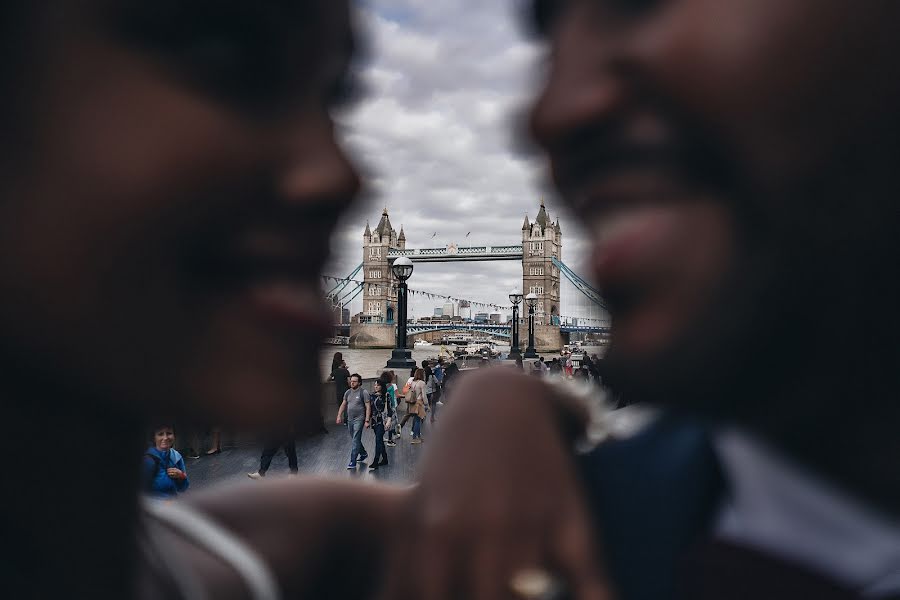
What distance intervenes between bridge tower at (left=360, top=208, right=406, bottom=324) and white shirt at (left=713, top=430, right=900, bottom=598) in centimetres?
6145

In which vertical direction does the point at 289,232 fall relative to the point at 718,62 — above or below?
below

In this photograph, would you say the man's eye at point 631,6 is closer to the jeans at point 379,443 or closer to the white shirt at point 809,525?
the white shirt at point 809,525

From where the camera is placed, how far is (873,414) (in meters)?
0.65

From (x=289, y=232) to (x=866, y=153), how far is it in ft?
1.78

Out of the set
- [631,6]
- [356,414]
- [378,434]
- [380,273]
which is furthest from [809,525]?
[380,273]

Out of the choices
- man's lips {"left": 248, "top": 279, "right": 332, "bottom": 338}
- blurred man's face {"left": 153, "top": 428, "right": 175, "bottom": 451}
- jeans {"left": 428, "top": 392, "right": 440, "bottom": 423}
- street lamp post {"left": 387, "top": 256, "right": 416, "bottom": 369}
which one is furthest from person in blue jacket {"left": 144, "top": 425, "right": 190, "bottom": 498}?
street lamp post {"left": 387, "top": 256, "right": 416, "bottom": 369}

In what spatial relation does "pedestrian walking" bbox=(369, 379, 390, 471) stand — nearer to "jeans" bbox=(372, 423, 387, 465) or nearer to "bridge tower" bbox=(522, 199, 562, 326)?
"jeans" bbox=(372, 423, 387, 465)

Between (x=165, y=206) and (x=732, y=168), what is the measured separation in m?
0.50

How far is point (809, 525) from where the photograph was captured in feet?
2.41

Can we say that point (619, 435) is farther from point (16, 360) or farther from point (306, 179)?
point (16, 360)

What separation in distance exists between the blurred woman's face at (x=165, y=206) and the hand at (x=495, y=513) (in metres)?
0.22

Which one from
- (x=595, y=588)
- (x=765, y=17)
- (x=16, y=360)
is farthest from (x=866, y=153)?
(x=16, y=360)

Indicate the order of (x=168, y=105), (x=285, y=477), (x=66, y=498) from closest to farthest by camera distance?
(x=168, y=105), (x=66, y=498), (x=285, y=477)

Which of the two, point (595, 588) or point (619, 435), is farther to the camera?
point (619, 435)
